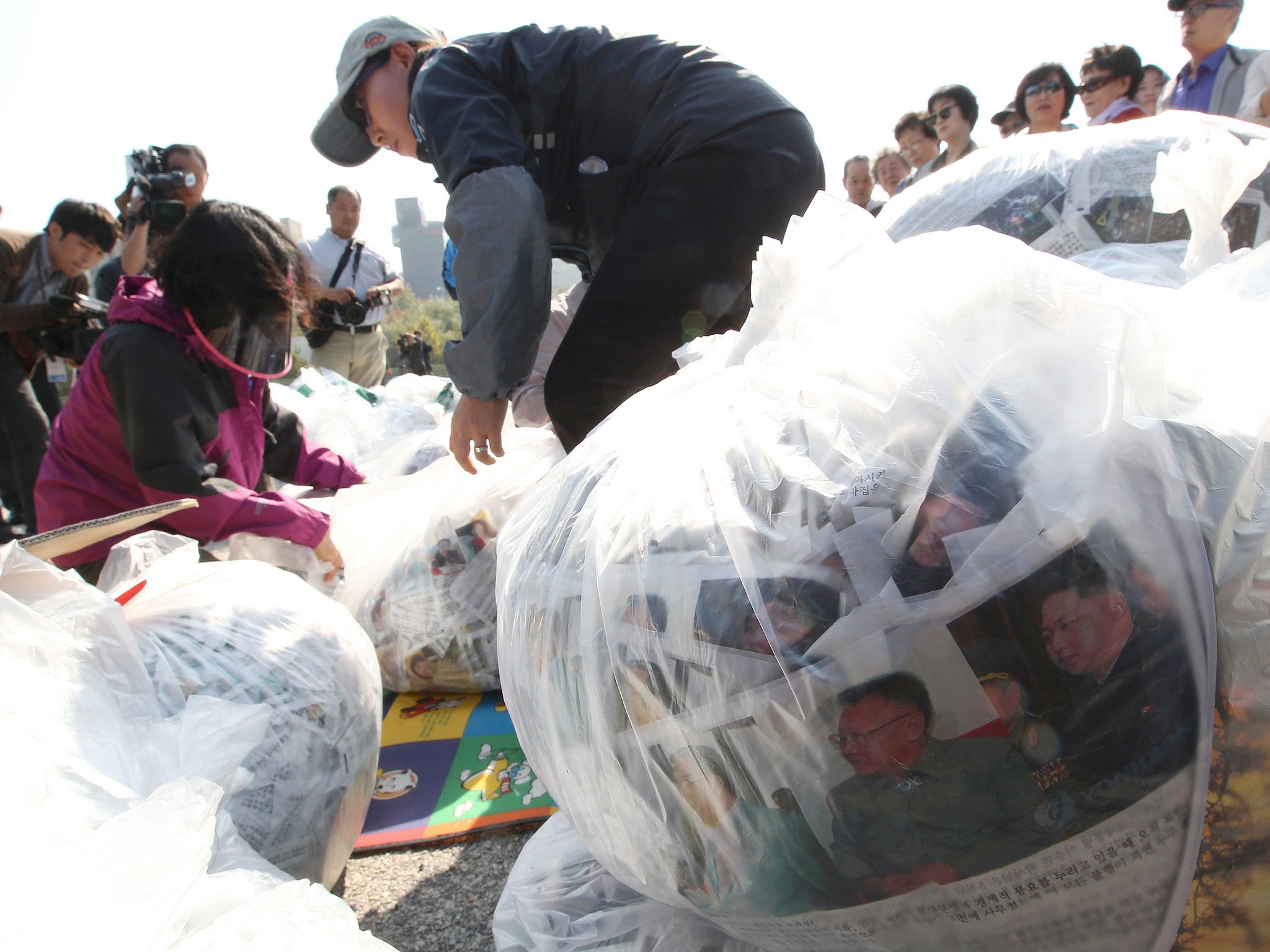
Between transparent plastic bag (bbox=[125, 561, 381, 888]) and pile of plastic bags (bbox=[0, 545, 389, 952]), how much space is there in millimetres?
35

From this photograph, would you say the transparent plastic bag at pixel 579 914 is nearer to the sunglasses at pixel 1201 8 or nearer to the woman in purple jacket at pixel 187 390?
the woman in purple jacket at pixel 187 390

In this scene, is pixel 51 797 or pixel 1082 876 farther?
pixel 51 797

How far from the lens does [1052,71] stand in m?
2.66

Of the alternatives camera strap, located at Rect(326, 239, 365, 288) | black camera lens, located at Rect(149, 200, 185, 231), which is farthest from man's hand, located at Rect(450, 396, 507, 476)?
camera strap, located at Rect(326, 239, 365, 288)

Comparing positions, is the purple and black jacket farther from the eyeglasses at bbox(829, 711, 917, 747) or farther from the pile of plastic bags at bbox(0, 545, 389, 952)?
the eyeglasses at bbox(829, 711, 917, 747)

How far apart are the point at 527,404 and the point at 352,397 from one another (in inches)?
59.8

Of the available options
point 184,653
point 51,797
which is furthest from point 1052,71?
point 51,797

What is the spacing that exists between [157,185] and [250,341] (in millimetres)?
1834

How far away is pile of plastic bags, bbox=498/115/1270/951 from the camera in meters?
0.49

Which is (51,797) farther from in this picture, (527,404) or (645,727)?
(527,404)

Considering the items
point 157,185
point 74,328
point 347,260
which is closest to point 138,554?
point 74,328

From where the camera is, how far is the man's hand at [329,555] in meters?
1.71

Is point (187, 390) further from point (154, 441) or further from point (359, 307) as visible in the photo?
point (359, 307)

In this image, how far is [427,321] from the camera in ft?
38.9
